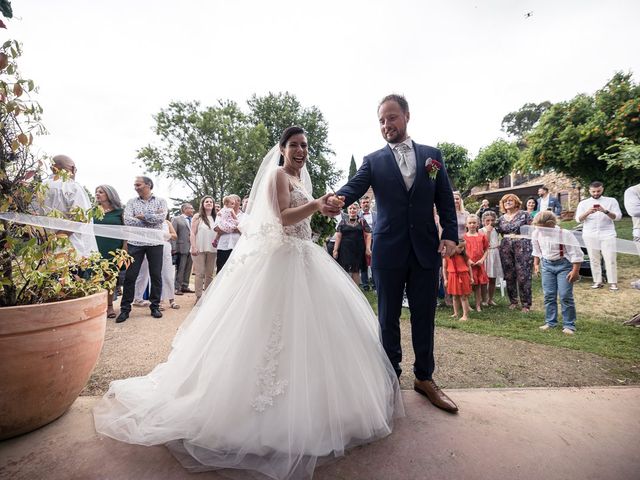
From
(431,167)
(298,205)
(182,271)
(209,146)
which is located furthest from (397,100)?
(209,146)

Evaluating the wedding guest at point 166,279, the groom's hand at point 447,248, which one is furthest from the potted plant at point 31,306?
the wedding guest at point 166,279

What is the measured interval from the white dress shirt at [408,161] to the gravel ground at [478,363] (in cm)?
183

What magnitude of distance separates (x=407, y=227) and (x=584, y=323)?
4.39 m

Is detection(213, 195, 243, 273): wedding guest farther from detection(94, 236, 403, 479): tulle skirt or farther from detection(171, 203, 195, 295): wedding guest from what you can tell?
detection(94, 236, 403, 479): tulle skirt

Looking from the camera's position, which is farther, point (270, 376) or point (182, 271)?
point (182, 271)

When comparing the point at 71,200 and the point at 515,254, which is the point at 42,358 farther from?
the point at 515,254

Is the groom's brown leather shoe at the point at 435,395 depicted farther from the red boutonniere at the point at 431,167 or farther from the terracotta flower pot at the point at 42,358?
the terracotta flower pot at the point at 42,358

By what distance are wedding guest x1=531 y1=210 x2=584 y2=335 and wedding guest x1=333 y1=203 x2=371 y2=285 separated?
3254 mm

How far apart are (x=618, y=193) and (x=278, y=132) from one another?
25.5 metres

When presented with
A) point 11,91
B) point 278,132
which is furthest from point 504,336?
point 278,132

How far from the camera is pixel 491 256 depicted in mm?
6023

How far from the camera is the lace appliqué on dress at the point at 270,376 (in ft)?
5.92

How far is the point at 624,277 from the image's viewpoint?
298 inches

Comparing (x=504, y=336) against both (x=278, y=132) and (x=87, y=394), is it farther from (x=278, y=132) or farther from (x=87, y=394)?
(x=278, y=132)
